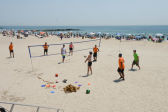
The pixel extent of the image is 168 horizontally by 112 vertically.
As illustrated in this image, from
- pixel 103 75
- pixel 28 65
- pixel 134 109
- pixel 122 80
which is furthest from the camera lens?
pixel 28 65

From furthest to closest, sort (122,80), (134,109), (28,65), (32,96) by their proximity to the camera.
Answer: (28,65), (122,80), (32,96), (134,109)

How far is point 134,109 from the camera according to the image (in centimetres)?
582

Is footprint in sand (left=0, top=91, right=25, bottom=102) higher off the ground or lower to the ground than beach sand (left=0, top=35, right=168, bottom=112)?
lower

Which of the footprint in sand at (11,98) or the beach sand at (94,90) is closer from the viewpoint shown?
the beach sand at (94,90)

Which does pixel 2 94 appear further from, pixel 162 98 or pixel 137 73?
pixel 137 73

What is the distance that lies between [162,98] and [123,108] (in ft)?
6.23

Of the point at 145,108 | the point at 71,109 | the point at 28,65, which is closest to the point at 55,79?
the point at 71,109

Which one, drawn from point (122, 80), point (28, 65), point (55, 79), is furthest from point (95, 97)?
point (28, 65)

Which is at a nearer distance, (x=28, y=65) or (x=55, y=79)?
(x=55, y=79)

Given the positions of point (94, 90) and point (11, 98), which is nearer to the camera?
point (11, 98)

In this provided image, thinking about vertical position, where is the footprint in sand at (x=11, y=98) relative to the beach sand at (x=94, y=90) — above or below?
below

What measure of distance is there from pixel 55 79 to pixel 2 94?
2.83m

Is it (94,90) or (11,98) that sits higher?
(94,90)

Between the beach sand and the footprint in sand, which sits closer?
the beach sand
